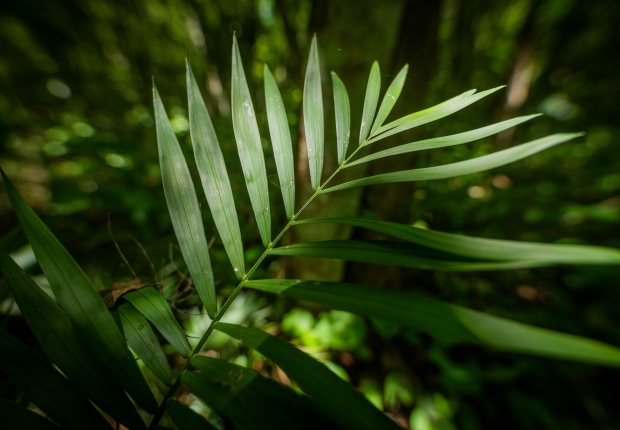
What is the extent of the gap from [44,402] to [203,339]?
20 centimetres

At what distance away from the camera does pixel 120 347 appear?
1.12ft

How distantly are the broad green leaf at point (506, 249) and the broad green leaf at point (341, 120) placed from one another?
0.21 m

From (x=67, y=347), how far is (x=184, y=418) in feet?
0.62

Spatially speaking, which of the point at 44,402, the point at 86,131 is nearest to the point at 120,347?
the point at 44,402

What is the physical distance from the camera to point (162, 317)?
0.40 m

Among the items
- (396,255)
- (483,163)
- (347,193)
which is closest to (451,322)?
(396,255)

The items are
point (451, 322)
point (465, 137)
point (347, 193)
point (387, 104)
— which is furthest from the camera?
point (347, 193)

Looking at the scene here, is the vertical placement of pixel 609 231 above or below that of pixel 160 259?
below

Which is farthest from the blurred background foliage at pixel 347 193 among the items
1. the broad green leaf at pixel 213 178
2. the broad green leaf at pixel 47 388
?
the broad green leaf at pixel 47 388

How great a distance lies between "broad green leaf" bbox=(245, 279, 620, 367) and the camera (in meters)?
0.19

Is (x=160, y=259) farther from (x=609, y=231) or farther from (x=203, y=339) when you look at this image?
(x=609, y=231)

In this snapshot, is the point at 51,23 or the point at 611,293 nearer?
the point at 51,23

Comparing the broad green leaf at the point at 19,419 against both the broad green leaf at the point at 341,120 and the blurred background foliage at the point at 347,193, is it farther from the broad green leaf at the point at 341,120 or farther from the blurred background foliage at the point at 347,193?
the broad green leaf at the point at 341,120

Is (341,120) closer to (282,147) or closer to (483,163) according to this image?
(282,147)
